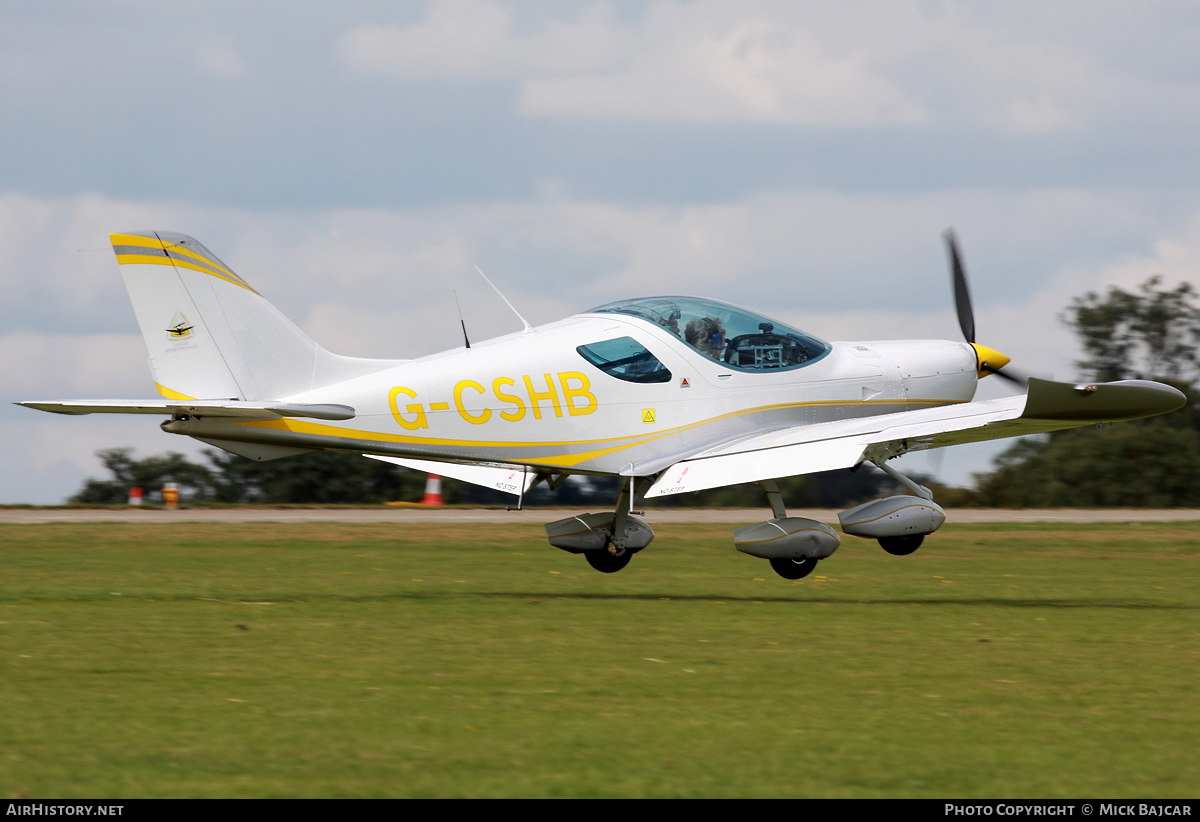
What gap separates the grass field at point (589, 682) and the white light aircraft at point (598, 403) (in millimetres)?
1190

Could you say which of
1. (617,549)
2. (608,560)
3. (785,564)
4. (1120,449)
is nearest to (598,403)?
(617,549)

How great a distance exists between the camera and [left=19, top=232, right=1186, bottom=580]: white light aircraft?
13602 mm

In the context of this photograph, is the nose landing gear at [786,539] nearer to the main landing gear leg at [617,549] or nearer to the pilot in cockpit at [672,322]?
the main landing gear leg at [617,549]

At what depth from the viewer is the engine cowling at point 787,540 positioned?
14508 millimetres

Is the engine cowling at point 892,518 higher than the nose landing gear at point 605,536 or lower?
higher

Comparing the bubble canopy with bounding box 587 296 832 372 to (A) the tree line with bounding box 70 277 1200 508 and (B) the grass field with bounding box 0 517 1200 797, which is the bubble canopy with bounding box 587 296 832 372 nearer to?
(B) the grass field with bounding box 0 517 1200 797

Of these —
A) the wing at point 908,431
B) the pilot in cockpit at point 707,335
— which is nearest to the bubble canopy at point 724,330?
the pilot in cockpit at point 707,335

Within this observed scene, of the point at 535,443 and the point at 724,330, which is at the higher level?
the point at 724,330

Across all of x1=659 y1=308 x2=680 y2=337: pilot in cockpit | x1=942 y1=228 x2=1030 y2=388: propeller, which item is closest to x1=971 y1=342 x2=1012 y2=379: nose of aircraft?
x1=942 y1=228 x2=1030 y2=388: propeller

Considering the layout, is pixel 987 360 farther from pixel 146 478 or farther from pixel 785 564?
pixel 146 478

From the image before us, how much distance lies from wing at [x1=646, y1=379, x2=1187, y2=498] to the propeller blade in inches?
167

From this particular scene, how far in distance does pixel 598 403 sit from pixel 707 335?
1558 mm

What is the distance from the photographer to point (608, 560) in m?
16.3
